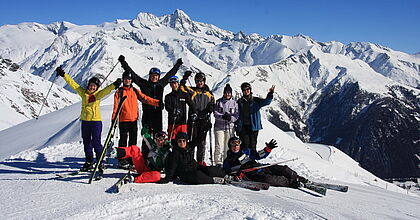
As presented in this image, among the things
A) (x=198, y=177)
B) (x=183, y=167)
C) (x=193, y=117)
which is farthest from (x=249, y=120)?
(x=183, y=167)

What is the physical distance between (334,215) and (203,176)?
106 inches

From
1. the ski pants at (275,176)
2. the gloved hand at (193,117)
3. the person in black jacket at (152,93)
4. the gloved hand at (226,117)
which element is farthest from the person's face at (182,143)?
the gloved hand at (226,117)

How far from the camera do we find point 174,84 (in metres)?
7.63

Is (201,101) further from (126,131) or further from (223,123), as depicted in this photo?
(126,131)

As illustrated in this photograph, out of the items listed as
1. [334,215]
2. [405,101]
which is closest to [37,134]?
[334,215]

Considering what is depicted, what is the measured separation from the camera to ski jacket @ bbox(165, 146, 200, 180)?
242 inches

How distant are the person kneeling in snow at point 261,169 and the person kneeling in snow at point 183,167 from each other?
25.9 inches

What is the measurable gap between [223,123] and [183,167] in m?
2.33

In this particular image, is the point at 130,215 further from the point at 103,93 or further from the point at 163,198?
the point at 103,93

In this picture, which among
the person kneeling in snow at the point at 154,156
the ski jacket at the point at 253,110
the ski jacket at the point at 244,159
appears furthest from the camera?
the ski jacket at the point at 253,110

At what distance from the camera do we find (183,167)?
6316mm

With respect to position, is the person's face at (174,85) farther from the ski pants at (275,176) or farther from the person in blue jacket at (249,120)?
the ski pants at (275,176)

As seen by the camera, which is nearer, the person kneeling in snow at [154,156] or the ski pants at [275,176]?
the person kneeling in snow at [154,156]

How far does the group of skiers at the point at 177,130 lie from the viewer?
635cm
